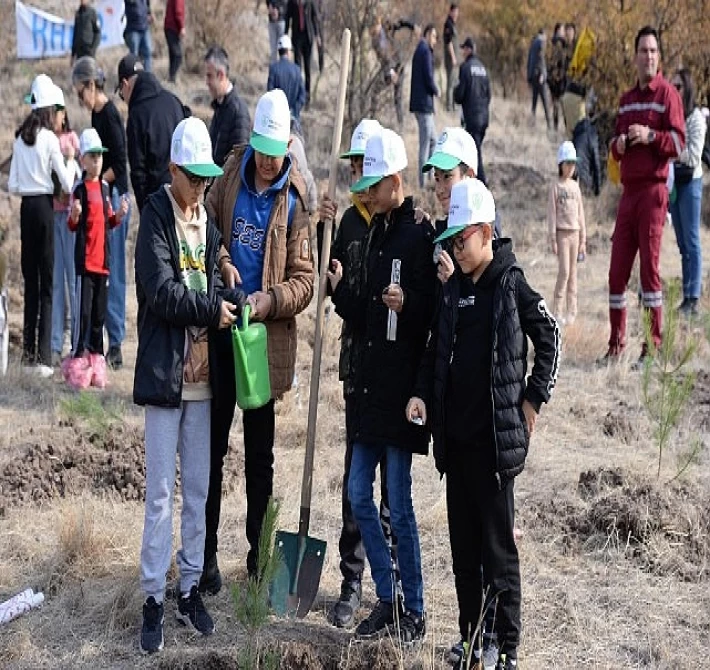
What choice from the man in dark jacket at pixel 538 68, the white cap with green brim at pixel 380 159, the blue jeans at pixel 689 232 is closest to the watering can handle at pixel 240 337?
the white cap with green brim at pixel 380 159

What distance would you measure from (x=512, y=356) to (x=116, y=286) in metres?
5.32

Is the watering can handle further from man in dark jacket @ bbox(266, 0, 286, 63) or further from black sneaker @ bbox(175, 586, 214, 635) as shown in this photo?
man in dark jacket @ bbox(266, 0, 286, 63)

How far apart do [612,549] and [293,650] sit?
76.1 inches

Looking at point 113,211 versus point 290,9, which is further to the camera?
point 290,9

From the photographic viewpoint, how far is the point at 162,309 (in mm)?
4715

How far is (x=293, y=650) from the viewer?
A: 4707 mm

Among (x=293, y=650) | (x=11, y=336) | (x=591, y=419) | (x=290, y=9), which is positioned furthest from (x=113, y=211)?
(x=290, y=9)

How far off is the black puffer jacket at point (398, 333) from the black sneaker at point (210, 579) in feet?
3.09

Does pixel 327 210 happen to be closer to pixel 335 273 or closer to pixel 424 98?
pixel 335 273

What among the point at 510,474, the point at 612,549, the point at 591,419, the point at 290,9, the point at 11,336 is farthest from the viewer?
the point at 290,9

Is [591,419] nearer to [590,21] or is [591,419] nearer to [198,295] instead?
[198,295]

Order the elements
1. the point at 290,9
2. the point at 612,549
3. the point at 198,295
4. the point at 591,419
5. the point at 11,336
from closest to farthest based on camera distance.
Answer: the point at 198,295 → the point at 612,549 → the point at 591,419 → the point at 11,336 → the point at 290,9

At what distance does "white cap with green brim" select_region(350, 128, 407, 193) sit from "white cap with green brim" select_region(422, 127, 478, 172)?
0.13 meters

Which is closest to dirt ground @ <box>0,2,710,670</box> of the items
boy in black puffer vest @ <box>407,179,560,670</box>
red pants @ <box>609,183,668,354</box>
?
boy in black puffer vest @ <box>407,179,560,670</box>
